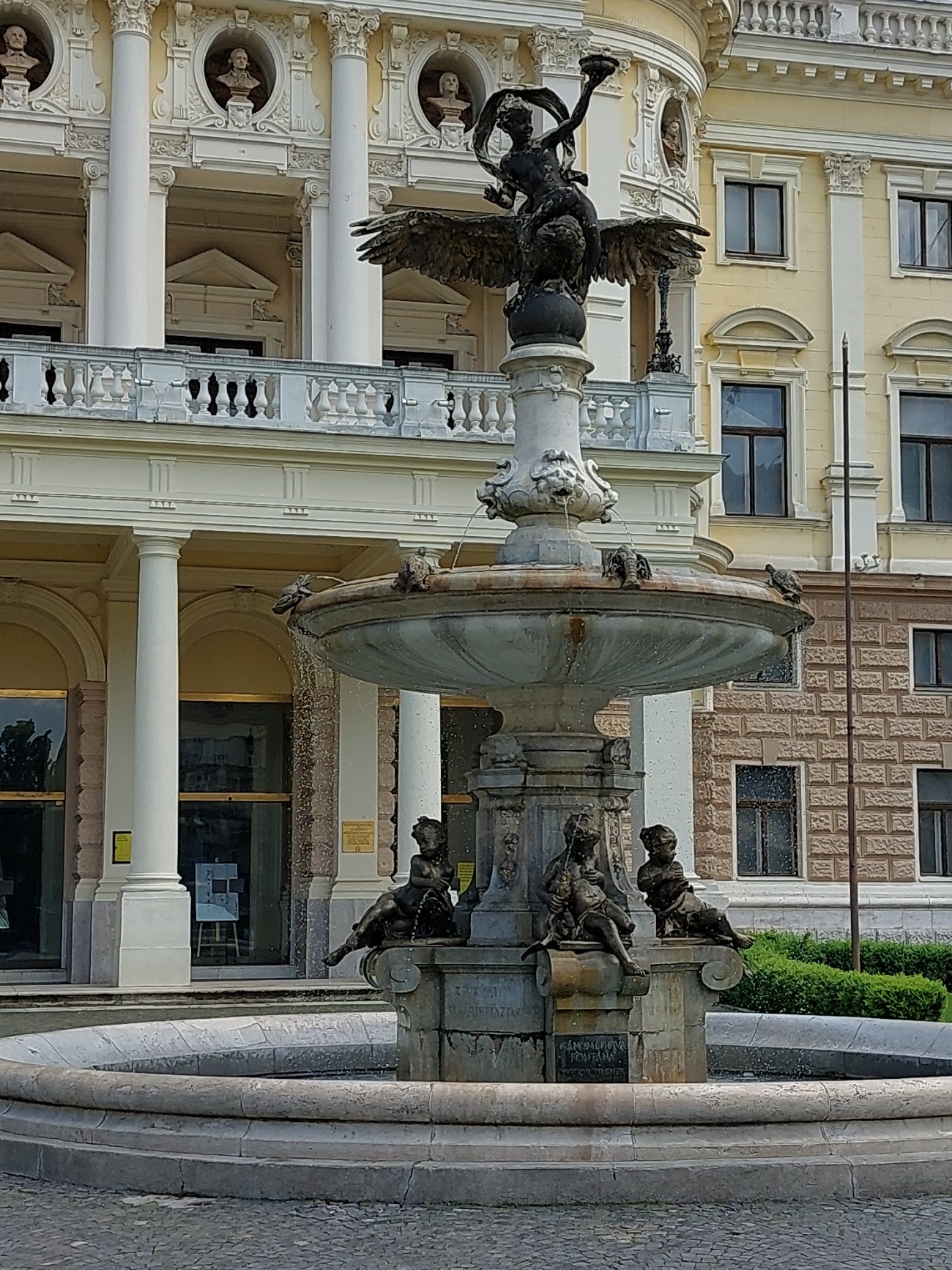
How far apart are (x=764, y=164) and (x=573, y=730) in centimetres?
2400

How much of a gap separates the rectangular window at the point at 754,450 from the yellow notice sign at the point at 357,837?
27.5 feet

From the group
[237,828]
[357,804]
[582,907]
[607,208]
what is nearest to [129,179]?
[607,208]

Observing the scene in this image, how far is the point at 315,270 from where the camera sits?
28.6m

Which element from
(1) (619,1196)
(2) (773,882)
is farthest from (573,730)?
(2) (773,882)

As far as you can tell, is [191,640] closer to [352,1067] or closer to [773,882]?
[773,882]

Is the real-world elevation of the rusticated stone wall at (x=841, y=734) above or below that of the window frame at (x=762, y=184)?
below

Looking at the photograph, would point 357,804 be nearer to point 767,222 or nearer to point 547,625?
point 767,222

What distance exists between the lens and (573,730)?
38.6 feet

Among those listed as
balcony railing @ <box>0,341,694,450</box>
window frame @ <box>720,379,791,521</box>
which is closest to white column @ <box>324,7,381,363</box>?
balcony railing @ <box>0,341,694,450</box>

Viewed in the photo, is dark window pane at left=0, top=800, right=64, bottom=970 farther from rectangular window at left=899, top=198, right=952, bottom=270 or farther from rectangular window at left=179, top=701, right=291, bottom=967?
rectangular window at left=899, top=198, right=952, bottom=270

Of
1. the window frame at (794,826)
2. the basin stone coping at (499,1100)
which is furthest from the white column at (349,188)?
the basin stone coping at (499,1100)

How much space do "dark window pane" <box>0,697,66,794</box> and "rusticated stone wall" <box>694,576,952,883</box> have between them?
9910 millimetres

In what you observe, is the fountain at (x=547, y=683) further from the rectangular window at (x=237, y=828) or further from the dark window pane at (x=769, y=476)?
the dark window pane at (x=769, y=476)

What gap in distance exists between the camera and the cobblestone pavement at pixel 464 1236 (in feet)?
26.0
